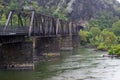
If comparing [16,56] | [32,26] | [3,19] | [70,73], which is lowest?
[70,73]

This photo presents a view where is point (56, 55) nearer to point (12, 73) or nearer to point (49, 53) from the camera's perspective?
point (49, 53)

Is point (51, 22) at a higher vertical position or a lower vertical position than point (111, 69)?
higher

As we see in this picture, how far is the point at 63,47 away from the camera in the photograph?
431 feet

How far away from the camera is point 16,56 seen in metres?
67.6

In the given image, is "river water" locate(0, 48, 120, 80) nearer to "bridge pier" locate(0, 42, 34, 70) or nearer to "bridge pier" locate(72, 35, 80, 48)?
"bridge pier" locate(0, 42, 34, 70)

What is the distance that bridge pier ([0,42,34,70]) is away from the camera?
2643 inches

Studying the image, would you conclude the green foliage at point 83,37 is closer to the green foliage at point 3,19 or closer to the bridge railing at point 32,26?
the green foliage at point 3,19

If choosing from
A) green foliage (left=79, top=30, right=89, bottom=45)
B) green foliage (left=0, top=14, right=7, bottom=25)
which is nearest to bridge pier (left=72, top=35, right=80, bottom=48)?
green foliage (left=79, top=30, right=89, bottom=45)

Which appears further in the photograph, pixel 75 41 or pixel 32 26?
pixel 75 41

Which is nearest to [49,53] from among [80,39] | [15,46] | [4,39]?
[15,46]

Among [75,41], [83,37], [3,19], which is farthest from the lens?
[83,37]

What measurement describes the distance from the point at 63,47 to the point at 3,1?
55304 mm

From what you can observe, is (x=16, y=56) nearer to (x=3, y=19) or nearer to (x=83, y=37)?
(x=3, y=19)

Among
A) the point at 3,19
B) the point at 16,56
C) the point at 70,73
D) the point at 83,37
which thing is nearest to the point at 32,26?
the point at 16,56
